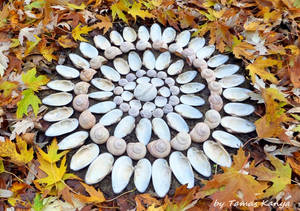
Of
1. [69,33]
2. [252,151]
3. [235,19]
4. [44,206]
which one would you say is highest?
[235,19]

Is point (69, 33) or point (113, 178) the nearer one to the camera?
point (113, 178)

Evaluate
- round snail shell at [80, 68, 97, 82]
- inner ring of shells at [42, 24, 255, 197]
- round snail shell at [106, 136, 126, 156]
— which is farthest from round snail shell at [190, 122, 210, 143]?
round snail shell at [80, 68, 97, 82]

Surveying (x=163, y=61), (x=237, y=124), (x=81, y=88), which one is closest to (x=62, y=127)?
(x=81, y=88)

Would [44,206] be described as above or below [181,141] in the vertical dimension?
below

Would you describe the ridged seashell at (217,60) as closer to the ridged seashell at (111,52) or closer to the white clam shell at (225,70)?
the white clam shell at (225,70)

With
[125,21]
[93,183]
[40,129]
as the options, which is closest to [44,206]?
[93,183]

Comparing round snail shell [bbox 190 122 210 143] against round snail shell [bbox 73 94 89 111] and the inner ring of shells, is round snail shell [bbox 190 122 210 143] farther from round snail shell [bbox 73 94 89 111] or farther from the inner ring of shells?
round snail shell [bbox 73 94 89 111]

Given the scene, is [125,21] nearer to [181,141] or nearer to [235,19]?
[235,19]
